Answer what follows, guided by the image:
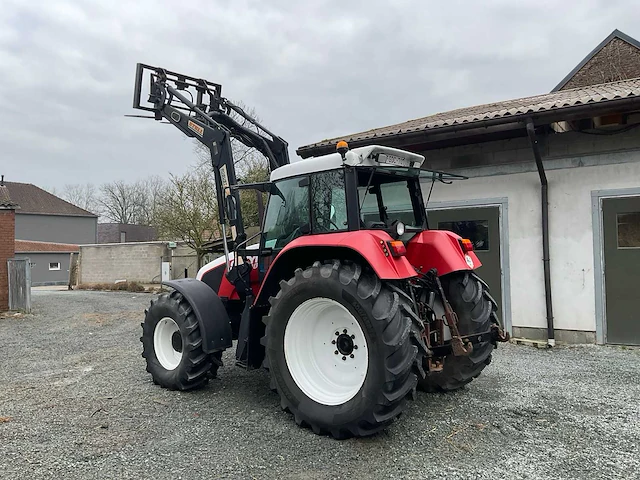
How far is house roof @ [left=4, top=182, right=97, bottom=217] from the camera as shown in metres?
37.5

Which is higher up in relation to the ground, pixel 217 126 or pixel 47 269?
pixel 217 126

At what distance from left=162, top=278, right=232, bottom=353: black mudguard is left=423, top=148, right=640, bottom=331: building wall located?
467 cm

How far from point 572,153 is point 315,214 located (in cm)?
470

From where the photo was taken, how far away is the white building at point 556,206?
6.49 metres

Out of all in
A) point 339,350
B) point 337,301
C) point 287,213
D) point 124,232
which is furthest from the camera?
point 124,232

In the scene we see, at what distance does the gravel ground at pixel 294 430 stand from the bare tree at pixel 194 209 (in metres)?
12.6

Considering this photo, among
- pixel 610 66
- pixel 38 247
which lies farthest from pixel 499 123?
pixel 38 247

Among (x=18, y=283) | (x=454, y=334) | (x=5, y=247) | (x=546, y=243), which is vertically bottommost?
(x=454, y=334)

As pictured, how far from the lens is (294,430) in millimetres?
3678

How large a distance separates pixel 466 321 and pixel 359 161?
168cm

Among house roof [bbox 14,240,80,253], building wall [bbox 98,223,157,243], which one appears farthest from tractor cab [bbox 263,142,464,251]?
building wall [bbox 98,223,157,243]

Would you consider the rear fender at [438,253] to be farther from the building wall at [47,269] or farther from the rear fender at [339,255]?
the building wall at [47,269]

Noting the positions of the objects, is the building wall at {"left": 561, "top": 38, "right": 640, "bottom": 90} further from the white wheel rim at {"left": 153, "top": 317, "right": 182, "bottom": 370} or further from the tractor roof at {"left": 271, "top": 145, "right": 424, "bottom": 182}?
the white wheel rim at {"left": 153, "top": 317, "right": 182, "bottom": 370}

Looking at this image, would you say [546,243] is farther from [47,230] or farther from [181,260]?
[47,230]
